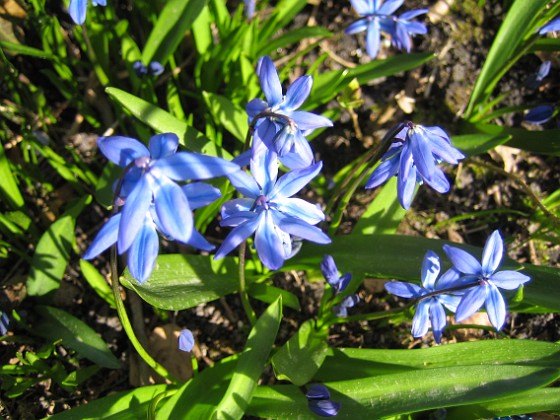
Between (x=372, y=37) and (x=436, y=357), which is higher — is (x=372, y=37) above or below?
above

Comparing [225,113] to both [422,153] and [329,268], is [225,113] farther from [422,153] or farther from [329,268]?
[422,153]

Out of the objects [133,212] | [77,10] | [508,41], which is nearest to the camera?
[133,212]

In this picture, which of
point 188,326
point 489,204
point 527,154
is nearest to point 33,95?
point 188,326

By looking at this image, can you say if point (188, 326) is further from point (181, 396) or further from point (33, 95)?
point (33, 95)

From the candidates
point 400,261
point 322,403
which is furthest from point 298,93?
point 322,403

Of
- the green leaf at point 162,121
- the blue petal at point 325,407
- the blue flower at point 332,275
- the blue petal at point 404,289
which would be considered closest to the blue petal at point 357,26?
the green leaf at point 162,121

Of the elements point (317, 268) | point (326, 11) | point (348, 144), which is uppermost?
point (326, 11)
